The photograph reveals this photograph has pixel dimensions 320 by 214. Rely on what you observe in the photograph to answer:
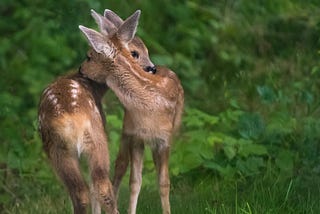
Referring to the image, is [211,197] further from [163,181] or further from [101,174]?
[101,174]


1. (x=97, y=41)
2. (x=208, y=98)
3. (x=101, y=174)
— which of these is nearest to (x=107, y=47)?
(x=97, y=41)

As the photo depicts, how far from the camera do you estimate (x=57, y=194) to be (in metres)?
8.85

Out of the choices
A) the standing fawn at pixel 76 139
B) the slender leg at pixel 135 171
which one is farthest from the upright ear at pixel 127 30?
the slender leg at pixel 135 171

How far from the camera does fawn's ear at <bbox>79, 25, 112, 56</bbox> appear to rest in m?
6.95

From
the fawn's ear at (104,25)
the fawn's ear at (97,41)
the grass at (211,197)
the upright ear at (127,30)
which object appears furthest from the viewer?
the fawn's ear at (104,25)

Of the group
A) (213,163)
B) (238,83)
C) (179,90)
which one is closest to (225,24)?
(238,83)

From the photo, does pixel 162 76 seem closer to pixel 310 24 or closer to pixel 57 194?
pixel 57 194

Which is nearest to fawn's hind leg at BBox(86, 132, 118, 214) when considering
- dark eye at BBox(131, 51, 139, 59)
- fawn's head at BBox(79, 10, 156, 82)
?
fawn's head at BBox(79, 10, 156, 82)

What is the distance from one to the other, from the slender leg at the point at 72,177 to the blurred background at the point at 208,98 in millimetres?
1045

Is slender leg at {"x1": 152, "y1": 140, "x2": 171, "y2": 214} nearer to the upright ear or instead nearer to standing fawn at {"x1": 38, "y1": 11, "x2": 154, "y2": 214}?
standing fawn at {"x1": 38, "y1": 11, "x2": 154, "y2": 214}

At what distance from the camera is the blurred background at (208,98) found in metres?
8.11

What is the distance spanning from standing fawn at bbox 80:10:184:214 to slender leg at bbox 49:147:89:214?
614mm

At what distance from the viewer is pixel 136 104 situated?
701 cm

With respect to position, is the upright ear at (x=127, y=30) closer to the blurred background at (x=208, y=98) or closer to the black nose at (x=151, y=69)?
the black nose at (x=151, y=69)
